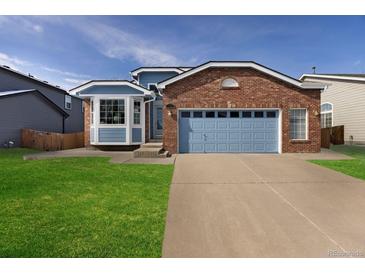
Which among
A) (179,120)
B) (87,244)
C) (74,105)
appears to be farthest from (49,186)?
(74,105)

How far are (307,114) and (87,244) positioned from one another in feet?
44.1

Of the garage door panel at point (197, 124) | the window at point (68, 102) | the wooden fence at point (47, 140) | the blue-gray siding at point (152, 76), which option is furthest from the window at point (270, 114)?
the window at point (68, 102)

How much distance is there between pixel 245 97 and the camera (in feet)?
43.0

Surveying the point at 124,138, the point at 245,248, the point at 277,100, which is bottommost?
the point at 245,248

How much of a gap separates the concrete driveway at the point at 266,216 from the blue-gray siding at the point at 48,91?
17144 mm

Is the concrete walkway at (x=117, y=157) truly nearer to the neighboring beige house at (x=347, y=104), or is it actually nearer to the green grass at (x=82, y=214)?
the green grass at (x=82, y=214)

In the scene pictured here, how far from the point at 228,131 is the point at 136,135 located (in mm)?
5745

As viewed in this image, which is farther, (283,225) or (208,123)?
(208,123)

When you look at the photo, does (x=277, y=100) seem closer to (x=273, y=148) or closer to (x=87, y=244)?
(x=273, y=148)

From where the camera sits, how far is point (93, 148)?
14719mm

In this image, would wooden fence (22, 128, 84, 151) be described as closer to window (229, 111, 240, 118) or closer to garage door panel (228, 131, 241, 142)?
garage door panel (228, 131, 241, 142)

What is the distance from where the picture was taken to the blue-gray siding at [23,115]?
16.0 m

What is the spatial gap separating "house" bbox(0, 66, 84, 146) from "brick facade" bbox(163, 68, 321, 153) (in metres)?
11.8

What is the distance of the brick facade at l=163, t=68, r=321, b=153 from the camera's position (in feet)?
43.0
